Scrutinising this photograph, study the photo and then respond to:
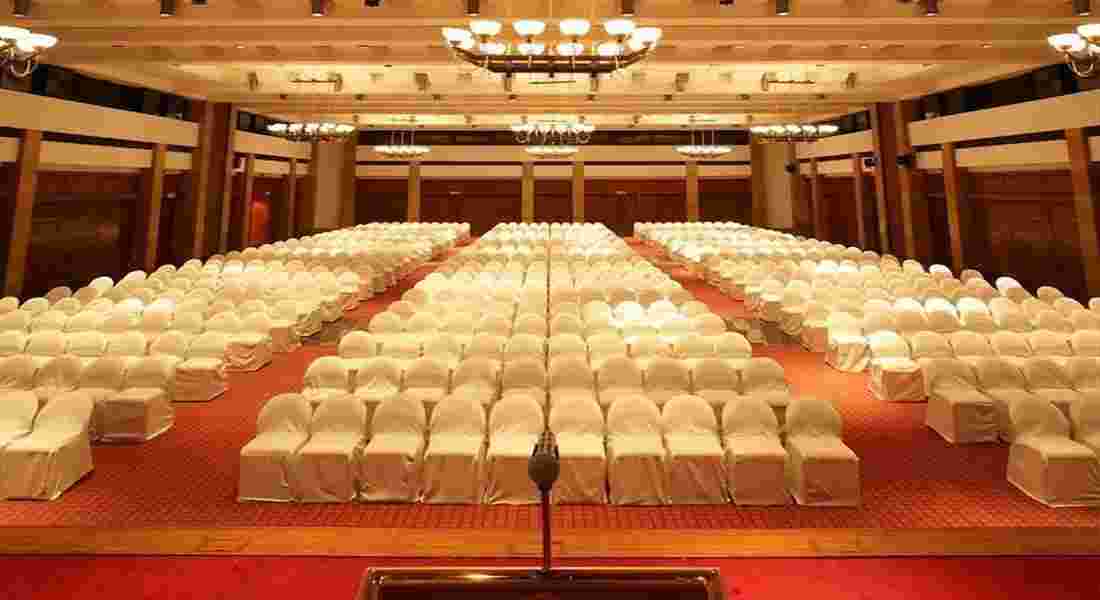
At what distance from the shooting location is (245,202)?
26.5 m

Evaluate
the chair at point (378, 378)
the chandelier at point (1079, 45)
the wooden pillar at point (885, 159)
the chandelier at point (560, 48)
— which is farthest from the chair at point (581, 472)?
the wooden pillar at point (885, 159)

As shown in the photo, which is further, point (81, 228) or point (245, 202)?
point (245, 202)

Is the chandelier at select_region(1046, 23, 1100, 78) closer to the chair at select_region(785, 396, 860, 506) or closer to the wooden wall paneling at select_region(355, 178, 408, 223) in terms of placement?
the chair at select_region(785, 396, 860, 506)

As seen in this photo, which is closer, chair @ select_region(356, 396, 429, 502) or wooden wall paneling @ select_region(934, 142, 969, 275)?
chair @ select_region(356, 396, 429, 502)

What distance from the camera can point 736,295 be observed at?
16859 millimetres

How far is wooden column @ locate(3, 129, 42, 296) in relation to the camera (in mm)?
14492

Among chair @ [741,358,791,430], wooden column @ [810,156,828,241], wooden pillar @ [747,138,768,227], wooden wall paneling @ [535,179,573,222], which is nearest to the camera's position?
chair @ [741,358,791,430]

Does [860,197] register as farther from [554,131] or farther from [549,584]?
[549,584]

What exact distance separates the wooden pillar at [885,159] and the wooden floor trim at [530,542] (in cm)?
1979

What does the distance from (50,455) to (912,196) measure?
23.0m

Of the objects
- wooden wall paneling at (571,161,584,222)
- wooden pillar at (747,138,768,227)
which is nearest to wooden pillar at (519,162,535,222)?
wooden wall paneling at (571,161,584,222)

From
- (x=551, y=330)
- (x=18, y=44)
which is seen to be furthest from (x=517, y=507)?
(x=18, y=44)

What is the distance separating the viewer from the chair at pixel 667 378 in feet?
26.6

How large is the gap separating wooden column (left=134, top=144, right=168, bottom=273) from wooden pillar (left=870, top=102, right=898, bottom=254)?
22562mm
